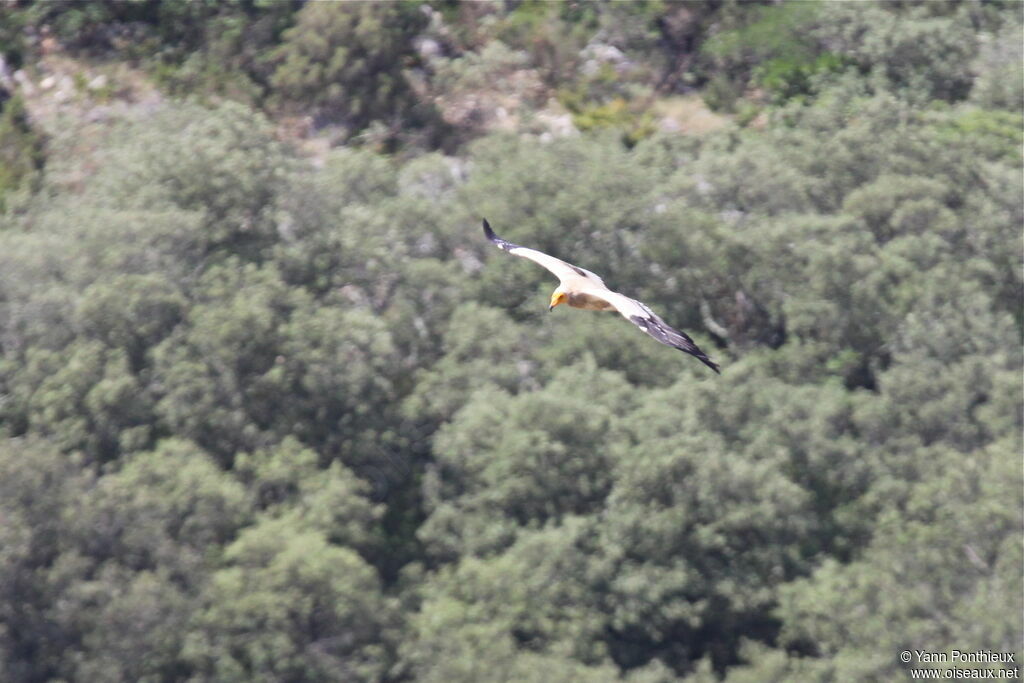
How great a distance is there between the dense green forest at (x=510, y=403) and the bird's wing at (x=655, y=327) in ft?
41.4

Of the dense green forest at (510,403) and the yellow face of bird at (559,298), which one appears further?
the dense green forest at (510,403)

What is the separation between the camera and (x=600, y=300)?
16578 millimetres

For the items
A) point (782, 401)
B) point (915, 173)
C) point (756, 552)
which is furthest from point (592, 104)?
point (756, 552)

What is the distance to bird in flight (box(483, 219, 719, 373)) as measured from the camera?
537 inches

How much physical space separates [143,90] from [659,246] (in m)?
17.8

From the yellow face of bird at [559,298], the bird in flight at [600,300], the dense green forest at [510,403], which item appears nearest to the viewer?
the bird in flight at [600,300]

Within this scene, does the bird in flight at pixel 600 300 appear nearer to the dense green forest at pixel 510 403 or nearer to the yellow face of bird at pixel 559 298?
the yellow face of bird at pixel 559 298

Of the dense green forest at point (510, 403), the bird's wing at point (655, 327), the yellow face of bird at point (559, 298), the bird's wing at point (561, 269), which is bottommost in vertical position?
the dense green forest at point (510, 403)

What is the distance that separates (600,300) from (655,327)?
261cm

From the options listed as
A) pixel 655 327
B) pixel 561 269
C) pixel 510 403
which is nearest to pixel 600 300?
pixel 561 269

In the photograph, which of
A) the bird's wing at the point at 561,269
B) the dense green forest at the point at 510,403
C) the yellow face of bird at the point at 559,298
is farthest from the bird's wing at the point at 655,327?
the dense green forest at the point at 510,403

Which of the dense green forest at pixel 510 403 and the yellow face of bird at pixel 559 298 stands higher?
the yellow face of bird at pixel 559 298

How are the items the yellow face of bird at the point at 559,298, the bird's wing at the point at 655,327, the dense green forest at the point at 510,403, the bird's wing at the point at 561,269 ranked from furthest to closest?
the dense green forest at the point at 510,403, the bird's wing at the point at 561,269, the yellow face of bird at the point at 559,298, the bird's wing at the point at 655,327

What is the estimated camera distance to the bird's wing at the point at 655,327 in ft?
42.9
